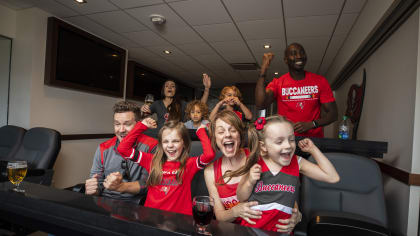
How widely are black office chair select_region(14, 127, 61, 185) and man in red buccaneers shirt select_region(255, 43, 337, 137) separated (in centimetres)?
215

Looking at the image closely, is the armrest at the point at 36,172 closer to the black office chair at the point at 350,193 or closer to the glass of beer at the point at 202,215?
the glass of beer at the point at 202,215

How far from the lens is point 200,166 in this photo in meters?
1.49

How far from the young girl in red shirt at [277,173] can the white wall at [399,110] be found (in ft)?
2.81

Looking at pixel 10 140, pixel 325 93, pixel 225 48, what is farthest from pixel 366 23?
pixel 10 140

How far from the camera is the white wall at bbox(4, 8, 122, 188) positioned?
10.2 feet

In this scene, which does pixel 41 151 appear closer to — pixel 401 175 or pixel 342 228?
pixel 342 228

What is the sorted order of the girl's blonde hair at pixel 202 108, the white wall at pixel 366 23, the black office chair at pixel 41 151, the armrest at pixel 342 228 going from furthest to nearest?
the girl's blonde hair at pixel 202 108 < the black office chair at pixel 41 151 < the white wall at pixel 366 23 < the armrest at pixel 342 228

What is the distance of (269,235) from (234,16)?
9.19 ft

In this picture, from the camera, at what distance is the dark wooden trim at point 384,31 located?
1681 millimetres

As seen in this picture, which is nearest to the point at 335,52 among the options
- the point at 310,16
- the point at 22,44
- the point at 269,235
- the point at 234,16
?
the point at 310,16

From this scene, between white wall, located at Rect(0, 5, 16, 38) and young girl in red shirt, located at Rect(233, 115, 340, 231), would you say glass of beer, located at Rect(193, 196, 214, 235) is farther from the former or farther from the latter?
white wall, located at Rect(0, 5, 16, 38)

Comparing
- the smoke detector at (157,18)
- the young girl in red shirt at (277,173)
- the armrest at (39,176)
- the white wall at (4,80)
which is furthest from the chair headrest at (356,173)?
the white wall at (4,80)

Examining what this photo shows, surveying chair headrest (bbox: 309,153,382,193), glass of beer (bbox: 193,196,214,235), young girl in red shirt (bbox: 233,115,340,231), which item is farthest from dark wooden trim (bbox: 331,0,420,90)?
glass of beer (bbox: 193,196,214,235)

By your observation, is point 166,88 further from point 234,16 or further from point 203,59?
point 203,59
